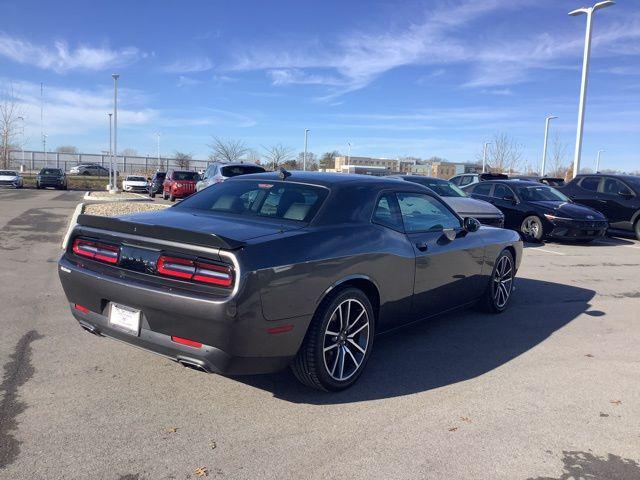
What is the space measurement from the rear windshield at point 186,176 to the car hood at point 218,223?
21345mm

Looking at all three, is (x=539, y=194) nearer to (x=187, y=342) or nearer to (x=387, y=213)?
(x=387, y=213)

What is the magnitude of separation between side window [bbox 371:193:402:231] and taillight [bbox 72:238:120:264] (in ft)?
6.41

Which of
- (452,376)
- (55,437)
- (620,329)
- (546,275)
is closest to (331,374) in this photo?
(452,376)

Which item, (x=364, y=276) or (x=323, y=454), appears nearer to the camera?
(x=323, y=454)

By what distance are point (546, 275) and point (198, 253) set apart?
23.9 feet

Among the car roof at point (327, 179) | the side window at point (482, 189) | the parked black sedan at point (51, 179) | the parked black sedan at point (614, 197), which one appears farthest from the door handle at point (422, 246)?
the parked black sedan at point (51, 179)

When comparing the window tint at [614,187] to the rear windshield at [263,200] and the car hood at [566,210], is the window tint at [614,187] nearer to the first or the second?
the car hood at [566,210]

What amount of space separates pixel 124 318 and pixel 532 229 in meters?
11.6

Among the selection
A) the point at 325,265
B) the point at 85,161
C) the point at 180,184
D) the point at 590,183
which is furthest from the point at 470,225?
the point at 85,161

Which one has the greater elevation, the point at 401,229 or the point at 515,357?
the point at 401,229

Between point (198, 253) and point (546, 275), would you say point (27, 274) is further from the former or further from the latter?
point (546, 275)

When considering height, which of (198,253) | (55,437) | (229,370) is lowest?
(55,437)

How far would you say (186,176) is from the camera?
25188 millimetres

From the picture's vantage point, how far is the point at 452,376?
4.30 m
